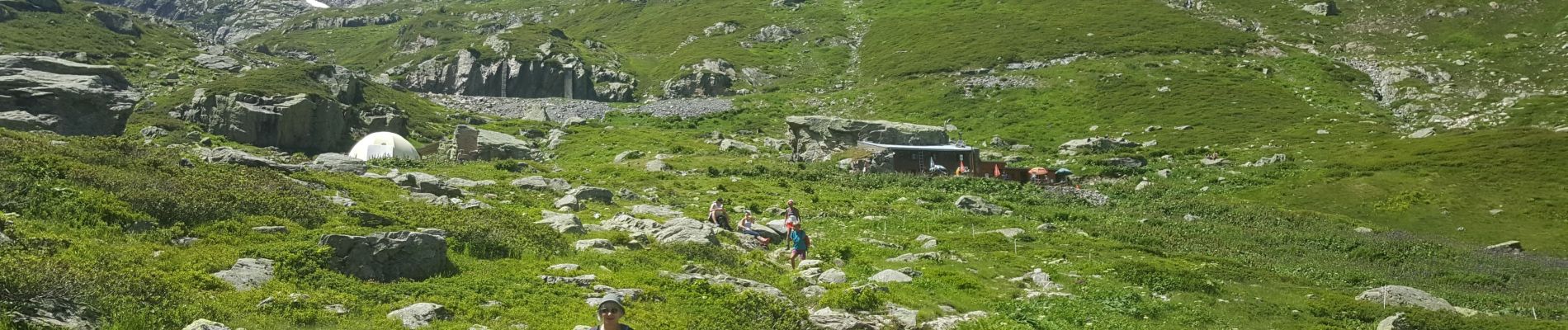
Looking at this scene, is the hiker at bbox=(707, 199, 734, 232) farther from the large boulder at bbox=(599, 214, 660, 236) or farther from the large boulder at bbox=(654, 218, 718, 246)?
the large boulder at bbox=(599, 214, 660, 236)

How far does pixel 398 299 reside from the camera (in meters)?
14.8

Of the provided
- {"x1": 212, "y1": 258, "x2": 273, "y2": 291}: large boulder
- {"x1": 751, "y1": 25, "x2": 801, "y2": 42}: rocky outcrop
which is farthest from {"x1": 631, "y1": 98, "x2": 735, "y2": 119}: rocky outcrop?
{"x1": 212, "y1": 258, "x2": 273, "y2": 291}: large boulder

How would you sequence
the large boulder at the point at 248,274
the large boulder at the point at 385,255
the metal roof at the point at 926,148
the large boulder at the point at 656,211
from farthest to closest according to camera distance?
the metal roof at the point at 926,148 < the large boulder at the point at 656,211 < the large boulder at the point at 385,255 < the large boulder at the point at 248,274

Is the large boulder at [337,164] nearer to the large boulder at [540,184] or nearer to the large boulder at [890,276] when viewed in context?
the large boulder at [540,184]

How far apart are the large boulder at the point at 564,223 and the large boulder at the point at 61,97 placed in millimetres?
38221

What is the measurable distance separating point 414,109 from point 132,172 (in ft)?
276

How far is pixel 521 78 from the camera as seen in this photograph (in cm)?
13450

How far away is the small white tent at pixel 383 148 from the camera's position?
5928 centimetres

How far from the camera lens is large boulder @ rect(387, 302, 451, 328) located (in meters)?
13.6

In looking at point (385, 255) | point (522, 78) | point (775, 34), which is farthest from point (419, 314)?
point (775, 34)

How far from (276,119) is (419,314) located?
6147cm

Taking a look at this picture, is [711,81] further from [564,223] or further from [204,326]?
[204,326]

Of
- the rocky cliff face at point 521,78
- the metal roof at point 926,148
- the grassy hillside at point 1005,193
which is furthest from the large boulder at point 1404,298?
the rocky cliff face at point 521,78

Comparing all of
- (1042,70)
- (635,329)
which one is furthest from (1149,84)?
(635,329)
